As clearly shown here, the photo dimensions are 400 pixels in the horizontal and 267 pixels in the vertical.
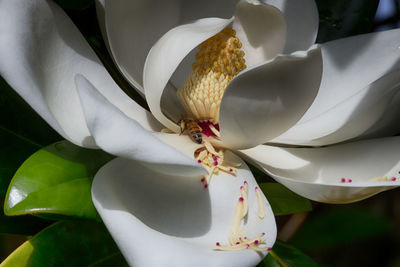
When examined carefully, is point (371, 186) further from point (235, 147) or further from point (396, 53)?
point (396, 53)

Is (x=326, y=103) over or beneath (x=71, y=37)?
beneath

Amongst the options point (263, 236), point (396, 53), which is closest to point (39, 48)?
point (263, 236)

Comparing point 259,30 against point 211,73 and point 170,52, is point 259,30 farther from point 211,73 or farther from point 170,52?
point 170,52

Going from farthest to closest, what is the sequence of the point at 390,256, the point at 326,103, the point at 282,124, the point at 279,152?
1. the point at 390,256
2. the point at 326,103
3. the point at 279,152
4. the point at 282,124

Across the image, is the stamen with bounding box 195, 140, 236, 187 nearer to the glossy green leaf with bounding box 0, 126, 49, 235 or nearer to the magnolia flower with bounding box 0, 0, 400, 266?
the magnolia flower with bounding box 0, 0, 400, 266

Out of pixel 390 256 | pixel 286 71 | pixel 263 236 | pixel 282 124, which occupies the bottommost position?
pixel 390 256

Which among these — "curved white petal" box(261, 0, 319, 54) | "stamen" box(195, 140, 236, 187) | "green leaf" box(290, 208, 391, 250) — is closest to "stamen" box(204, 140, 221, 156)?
"stamen" box(195, 140, 236, 187)

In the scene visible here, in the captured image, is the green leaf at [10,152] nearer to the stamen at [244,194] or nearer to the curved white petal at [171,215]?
the curved white petal at [171,215]
